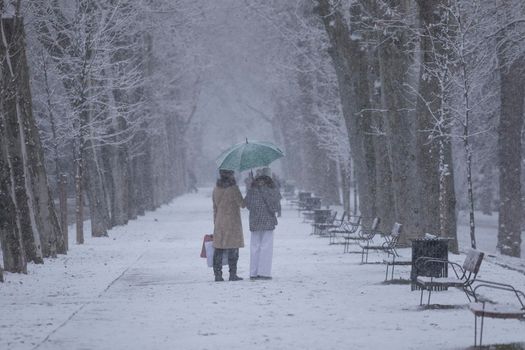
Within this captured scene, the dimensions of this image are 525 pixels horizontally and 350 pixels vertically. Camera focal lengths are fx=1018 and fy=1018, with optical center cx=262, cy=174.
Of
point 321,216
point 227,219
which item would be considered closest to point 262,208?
point 227,219

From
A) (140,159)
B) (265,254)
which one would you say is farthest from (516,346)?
(140,159)

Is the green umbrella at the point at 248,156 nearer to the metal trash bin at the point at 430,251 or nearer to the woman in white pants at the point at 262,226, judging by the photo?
the woman in white pants at the point at 262,226

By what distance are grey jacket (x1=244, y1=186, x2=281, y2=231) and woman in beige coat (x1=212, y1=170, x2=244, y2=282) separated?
0.64 ft

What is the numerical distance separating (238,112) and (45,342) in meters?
94.2

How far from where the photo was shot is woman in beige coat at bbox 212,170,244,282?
52.6 ft

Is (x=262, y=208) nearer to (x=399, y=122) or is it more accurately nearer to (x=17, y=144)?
(x=17, y=144)

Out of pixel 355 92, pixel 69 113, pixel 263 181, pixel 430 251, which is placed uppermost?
pixel 355 92

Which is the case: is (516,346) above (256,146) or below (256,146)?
below

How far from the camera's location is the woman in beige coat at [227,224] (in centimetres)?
1603

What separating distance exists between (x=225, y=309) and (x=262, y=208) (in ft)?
13.0

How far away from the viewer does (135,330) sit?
10734mm

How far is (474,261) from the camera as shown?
11.2 meters

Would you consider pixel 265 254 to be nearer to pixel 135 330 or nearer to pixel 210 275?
pixel 210 275

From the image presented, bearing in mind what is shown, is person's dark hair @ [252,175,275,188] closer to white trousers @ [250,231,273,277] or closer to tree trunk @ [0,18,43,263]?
white trousers @ [250,231,273,277]
